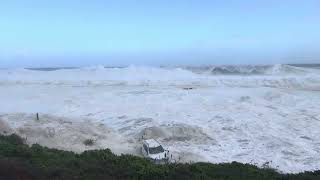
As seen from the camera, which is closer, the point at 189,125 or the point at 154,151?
the point at 154,151

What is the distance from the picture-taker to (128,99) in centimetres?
3866

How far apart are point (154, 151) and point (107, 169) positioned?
7293 millimetres

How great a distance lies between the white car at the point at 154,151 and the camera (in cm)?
1781

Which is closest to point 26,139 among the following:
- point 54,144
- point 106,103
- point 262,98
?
point 54,144

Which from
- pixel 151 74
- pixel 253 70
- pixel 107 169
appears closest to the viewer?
pixel 107 169

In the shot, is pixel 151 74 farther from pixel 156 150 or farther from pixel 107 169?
pixel 107 169

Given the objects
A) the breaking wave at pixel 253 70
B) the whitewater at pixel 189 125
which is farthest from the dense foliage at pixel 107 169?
the breaking wave at pixel 253 70

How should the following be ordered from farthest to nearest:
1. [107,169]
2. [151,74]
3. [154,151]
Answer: [151,74]
[154,151]
[107,169]

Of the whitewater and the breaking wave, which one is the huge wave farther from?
the whitewater

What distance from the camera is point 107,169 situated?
36.8 feet

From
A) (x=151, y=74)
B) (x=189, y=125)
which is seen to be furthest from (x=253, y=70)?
(x=189, y=125)

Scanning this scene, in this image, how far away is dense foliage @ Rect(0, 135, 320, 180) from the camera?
9828 mm

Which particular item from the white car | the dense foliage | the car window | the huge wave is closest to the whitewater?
the white car

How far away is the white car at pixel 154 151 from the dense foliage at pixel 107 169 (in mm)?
4481
